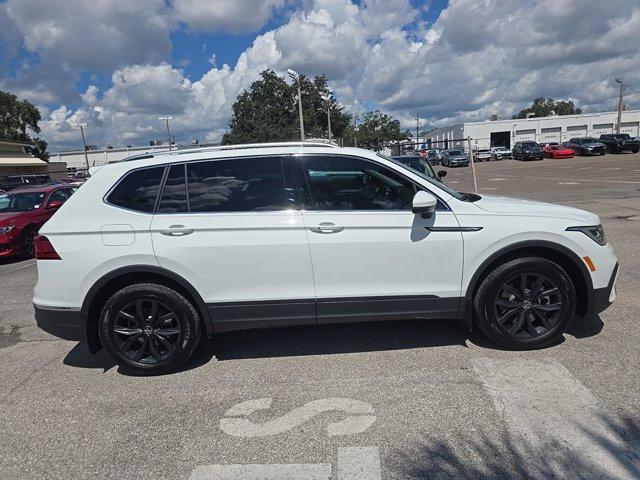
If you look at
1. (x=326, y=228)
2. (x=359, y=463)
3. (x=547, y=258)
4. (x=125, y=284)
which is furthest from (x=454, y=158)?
(x=359, y=463)

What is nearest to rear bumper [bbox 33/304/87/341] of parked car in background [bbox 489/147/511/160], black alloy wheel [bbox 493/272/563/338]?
black alloy wheel [bbox 493/272/563/338]

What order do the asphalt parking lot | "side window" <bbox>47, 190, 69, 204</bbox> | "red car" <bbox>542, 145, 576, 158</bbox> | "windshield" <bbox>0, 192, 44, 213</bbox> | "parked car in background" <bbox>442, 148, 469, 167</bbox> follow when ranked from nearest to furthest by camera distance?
the asphalt parking lot, "windshield" <bbox>0, 192, 44, 213</bbox>, "side window" <bbox>47, 190, 69, 204</bbox>, "parked car in background" <bbox>442, 148, 469, 167</bbox>, "red car" <bbox>542, 145, 576, 158</bbox>

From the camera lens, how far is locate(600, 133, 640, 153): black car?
41.1 meters

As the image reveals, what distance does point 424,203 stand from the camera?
3508 millimetres

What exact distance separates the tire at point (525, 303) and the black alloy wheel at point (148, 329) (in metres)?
2.49

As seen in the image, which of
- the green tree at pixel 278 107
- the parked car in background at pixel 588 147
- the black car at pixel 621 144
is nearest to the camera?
the black car at pixel 621 144

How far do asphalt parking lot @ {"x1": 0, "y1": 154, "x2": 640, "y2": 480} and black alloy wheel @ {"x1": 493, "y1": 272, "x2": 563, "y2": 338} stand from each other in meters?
0.25

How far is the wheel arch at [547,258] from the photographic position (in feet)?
12.2

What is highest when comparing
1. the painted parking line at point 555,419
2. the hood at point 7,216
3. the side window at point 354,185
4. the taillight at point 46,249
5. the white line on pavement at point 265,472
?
the side window at point 354,185

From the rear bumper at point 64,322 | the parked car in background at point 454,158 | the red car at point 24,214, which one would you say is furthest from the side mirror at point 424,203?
the parked car in background at point 454,158

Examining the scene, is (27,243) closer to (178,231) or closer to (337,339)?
(178,231)

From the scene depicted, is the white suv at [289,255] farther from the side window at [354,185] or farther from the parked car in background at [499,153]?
the parked car in background at [499,153]

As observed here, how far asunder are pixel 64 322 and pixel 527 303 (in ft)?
12.3

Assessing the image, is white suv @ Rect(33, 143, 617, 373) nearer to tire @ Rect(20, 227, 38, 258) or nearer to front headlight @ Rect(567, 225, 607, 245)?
front headlight @ Rect(567, 225, 607, 245)
